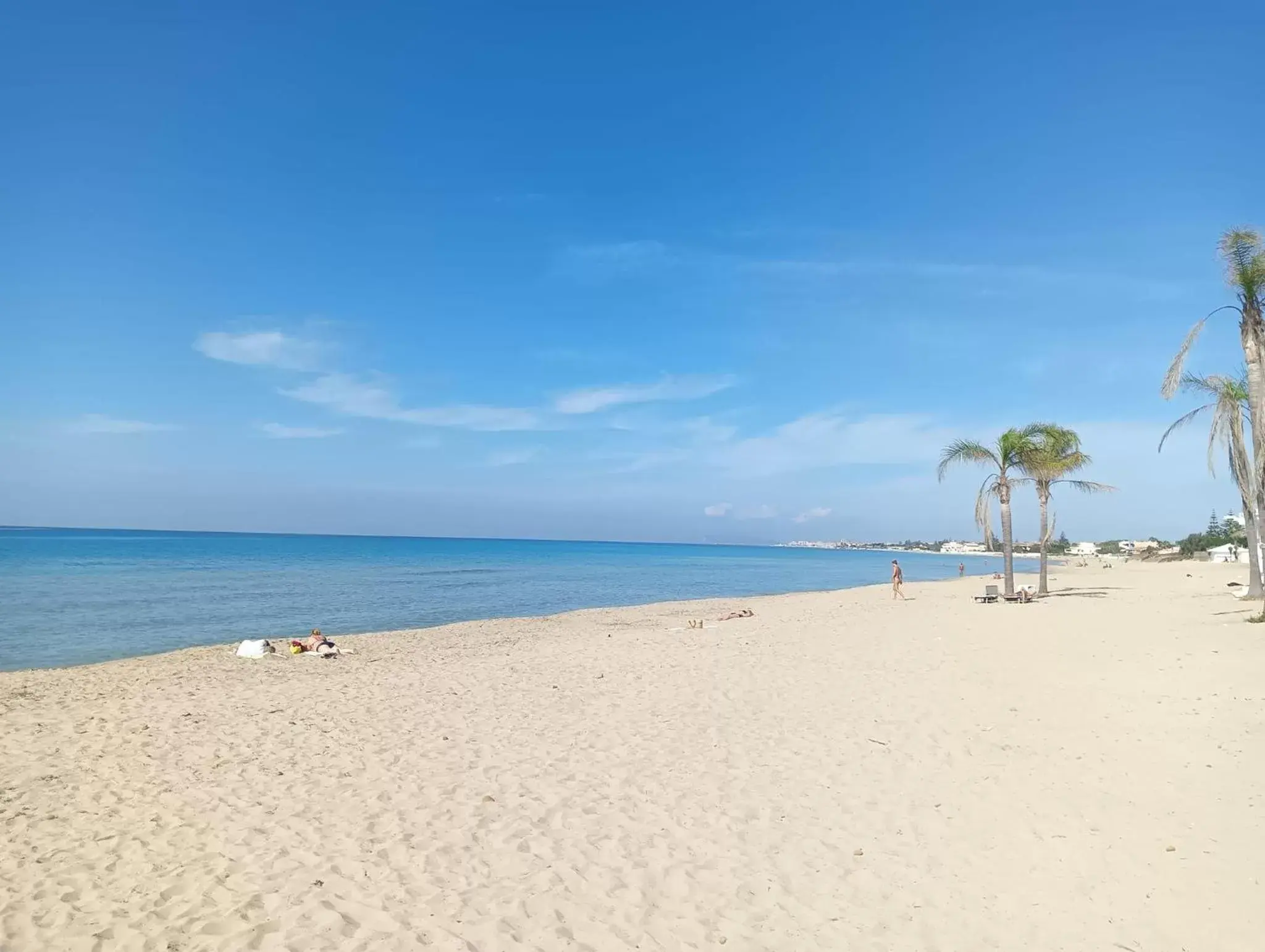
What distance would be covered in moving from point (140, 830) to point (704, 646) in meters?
12.0

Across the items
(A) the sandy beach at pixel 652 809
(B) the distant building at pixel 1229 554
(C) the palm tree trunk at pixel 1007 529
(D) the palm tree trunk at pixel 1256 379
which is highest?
(D) the palm tree trunk at pixel 1256 379

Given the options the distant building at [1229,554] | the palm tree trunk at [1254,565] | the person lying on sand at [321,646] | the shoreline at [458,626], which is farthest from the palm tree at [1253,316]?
the distant building at [1229,554]

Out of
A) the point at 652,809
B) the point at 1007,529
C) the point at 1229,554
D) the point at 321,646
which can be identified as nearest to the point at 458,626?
the point at 321,646

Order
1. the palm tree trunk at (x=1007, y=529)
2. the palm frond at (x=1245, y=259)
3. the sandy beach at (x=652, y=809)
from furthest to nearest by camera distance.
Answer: the palm tree trunk at (x=1007, y=529) < the palm frond at (x=1245, y=259) < the sandy beach at (x=652, y=809)

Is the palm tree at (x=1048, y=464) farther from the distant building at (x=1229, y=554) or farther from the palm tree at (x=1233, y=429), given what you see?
the distant building at (x=1229, y=554)

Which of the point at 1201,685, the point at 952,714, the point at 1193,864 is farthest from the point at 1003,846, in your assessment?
the point at 1201,685

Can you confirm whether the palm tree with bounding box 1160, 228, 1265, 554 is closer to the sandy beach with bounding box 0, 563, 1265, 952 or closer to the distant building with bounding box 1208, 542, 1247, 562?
the sandy beach with bounding box 0, 563, 1265, 952

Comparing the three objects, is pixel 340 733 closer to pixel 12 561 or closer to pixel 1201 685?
pixel 1201 685

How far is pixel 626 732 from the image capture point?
9.04m

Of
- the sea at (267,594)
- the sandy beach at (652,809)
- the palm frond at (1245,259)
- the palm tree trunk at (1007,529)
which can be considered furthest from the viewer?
the palm tree trunk at (1007,529)

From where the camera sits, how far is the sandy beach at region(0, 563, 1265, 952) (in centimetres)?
466

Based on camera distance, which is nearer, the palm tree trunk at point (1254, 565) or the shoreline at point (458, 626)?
the shoreline at point (458, 626)

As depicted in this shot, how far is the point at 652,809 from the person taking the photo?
653cm

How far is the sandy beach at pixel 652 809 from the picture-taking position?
183 inches
